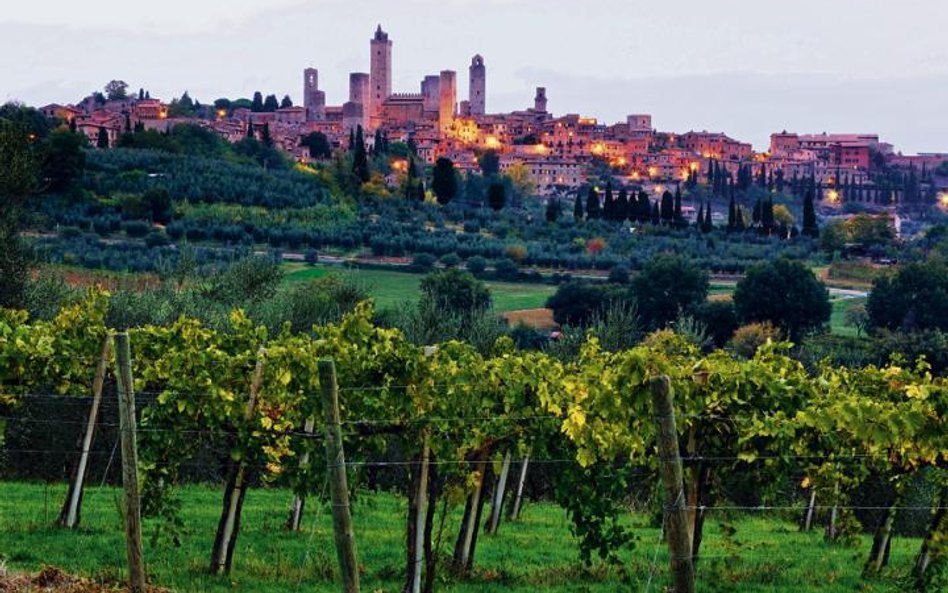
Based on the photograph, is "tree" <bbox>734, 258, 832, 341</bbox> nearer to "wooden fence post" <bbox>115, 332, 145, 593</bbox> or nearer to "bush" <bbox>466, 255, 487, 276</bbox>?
"bush" <bbox>466, 255, 487, 276</bbox>

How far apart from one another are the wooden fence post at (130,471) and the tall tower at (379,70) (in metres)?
166

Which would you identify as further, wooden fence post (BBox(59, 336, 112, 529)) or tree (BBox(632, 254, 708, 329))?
tree (BBox(632, 254, 708, 329))

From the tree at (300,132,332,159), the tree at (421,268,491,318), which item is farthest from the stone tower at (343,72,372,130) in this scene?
the tree at (421,268,491,318)

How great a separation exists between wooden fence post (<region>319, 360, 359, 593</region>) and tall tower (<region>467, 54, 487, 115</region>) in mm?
187287

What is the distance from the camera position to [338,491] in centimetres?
631

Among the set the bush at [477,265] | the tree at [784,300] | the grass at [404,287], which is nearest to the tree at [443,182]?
the bush at [477,265]

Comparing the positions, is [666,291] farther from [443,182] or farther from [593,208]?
[443,182]

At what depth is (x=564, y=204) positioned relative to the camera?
103m

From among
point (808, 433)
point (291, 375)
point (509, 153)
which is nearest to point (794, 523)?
point (808, 433)

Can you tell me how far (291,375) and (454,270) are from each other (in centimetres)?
3737

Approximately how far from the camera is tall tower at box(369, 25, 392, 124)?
177 meters

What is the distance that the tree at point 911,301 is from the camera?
156 ft

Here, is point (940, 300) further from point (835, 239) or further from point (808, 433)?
point (808, 433)

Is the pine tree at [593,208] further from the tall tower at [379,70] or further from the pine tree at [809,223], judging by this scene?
the tall tower at [379,70]
